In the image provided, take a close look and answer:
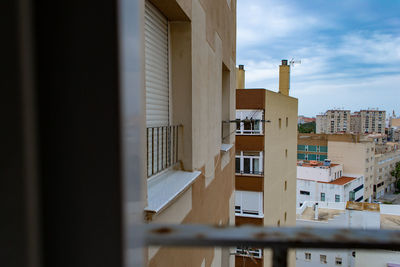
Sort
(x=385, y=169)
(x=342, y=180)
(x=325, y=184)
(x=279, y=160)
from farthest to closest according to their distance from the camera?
(x=385, y=169), (x=342, y=180), (x=325, y=184), (x=279, y=160)

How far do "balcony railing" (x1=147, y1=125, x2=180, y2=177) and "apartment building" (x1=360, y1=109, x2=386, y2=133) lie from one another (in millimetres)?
77178

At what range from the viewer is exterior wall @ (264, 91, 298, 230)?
13.7 meters

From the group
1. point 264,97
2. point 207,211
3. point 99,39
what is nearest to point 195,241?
point 99,39

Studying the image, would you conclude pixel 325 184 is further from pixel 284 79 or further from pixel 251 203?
pixel 251 203

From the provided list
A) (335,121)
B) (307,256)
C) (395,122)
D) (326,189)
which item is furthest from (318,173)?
(395,122)

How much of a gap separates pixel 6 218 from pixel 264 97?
1282 cm

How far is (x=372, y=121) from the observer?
7331cm

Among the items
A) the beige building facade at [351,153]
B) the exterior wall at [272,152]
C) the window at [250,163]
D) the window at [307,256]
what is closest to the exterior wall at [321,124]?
the beige building facade at [351,153]

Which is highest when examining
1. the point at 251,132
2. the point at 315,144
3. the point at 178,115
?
the point at 178,115

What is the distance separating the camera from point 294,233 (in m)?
0.74

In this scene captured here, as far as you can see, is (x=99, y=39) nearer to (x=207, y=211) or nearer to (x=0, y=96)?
(x=0, y=96)

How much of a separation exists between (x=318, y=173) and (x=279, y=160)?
2080 cm

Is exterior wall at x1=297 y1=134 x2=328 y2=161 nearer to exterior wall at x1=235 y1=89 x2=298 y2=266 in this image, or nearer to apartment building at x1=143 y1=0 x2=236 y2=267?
exterior wall at x1=235 y1=89 x2=298 y2=266

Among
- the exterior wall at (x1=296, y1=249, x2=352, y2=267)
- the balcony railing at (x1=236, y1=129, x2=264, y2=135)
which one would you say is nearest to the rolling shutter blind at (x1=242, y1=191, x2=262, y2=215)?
the balcony railing at (x1=236, y1=129, x2=264, y2=135)
